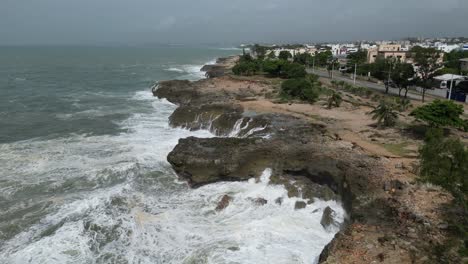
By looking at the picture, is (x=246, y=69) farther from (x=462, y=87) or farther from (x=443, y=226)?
(x=443, y=226)

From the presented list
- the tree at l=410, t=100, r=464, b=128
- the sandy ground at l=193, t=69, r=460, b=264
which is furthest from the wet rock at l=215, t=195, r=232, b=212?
the tree at l=410, t=100, r=464, b=128

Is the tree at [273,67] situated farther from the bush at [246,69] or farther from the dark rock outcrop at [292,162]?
the dark rock outcrop at [292,162]

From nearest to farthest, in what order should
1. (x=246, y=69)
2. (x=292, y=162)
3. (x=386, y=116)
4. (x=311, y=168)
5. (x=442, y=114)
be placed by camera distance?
(x=311, y=168), (x=292, y=162), (x=442, y=114), (x=386, y=116), (x=246, y=69)

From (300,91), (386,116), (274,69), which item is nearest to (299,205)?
(386,116)

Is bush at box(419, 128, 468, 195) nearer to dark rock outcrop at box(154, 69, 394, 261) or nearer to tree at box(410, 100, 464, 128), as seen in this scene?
dark rock outcrop at box(154, 69, 394, 261)

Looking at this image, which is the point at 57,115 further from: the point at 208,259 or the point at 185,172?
the point at 208,259
